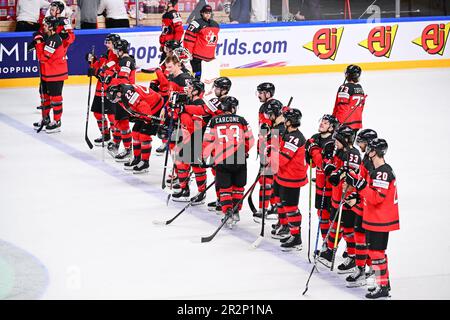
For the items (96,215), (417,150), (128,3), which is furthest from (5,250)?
(128,3)

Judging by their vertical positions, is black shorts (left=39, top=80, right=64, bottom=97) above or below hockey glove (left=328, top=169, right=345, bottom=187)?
above

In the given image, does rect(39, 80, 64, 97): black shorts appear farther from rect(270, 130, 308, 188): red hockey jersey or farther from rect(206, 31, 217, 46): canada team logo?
rect(270, 130, 308, 188): red hockey jersey

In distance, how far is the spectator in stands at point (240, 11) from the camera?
1695 centimetres

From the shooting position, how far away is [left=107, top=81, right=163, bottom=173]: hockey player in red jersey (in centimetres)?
1069

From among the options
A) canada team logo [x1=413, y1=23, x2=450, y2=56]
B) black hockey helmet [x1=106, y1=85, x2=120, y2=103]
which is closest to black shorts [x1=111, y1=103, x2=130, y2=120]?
black hockey helmet [x1=106, y1=85, x2=120, y2=103]

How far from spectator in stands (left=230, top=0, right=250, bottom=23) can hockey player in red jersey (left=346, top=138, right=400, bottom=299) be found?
33.1ft

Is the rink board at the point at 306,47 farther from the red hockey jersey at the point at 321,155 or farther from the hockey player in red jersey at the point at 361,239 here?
the hockey player in red jersey at the point at 361,239

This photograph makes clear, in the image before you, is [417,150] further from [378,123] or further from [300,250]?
[300,250]

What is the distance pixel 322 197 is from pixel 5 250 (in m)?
2.82

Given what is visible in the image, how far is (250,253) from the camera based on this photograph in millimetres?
8422
